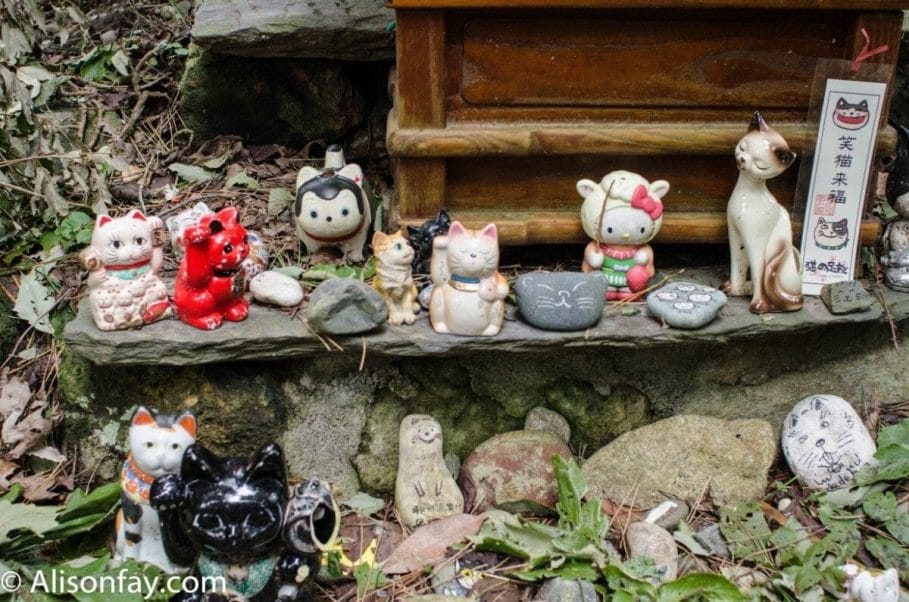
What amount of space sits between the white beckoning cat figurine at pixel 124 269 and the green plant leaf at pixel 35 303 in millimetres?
612

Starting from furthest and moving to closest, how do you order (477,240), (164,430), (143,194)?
(143,194), (477,240), (164,430)

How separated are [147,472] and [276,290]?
2.37 ft

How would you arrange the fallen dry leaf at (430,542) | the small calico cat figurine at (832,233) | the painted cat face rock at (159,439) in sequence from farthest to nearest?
the small calico cat figurine at (832,233) → the fallen dry leaf at (430,542) → the painted cat face rock at (159,439)

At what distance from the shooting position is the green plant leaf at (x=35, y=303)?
348cm

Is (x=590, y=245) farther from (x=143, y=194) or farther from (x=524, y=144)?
(x=143, y=194)

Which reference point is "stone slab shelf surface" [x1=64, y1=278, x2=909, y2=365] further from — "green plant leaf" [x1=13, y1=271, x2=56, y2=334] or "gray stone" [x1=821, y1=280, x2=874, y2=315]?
"green plant leaf" [x1=13, y1=271, x2=56, y2=334]

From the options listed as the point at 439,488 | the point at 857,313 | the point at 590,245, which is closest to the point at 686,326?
the point at 590,245

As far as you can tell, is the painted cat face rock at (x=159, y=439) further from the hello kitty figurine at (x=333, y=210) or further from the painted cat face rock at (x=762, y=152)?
the painted cat face rock at (x=762, y=152)

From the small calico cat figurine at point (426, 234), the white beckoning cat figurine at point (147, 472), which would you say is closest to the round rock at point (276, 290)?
the small calico cat figurine at point (426, 234)

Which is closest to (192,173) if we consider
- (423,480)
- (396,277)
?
(396,277)

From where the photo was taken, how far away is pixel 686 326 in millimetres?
3139

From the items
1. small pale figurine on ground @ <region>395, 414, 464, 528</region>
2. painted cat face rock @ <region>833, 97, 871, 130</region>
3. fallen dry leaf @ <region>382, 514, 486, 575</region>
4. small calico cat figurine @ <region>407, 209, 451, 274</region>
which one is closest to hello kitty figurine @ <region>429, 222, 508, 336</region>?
small calico cat figurine @ <region>407, 209, 451, 274</region>

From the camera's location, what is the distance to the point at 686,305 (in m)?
3.15

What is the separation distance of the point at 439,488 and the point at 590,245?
38.8 inches
